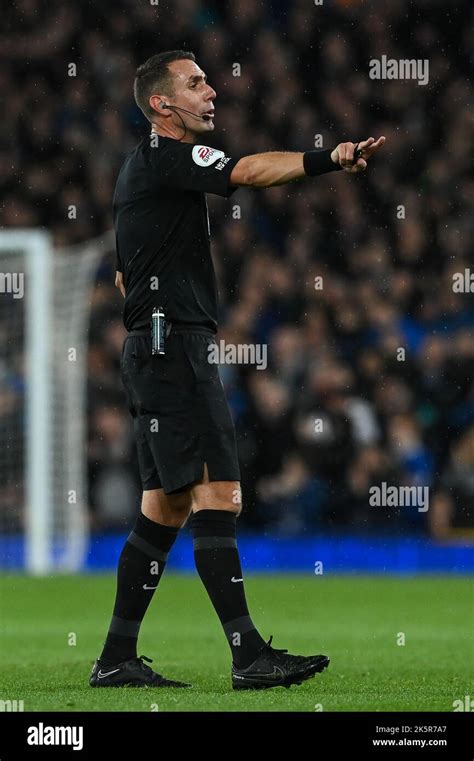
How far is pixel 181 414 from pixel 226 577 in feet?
2.01

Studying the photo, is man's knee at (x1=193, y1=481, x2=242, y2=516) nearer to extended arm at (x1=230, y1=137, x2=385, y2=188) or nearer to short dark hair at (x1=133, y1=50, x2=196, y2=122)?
extended arm at (x1=230, y1=137, x2=385, y2=188)

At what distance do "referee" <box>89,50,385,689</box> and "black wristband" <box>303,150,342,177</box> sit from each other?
0.32m

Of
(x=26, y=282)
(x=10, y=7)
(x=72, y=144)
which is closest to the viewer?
(x=26, y=282)

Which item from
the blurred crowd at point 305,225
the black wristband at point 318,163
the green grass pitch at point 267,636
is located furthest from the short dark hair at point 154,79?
the blurred crowd at point 305,225

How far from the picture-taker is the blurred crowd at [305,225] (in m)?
13.4

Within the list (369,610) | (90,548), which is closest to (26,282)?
(90,548)

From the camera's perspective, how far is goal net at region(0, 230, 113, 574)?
1269cm

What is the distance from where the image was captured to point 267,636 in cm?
807

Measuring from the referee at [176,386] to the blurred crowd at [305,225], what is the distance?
754cm

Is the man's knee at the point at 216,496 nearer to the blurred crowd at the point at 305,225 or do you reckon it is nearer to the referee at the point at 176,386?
the referee at the point at 176,386

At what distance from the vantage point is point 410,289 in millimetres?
14906

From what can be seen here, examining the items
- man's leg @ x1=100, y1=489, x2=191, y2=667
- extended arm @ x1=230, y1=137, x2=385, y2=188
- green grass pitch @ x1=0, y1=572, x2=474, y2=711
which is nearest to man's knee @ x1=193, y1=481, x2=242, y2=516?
man's leg @ x1=100, y1=489, x2=191, y2=667

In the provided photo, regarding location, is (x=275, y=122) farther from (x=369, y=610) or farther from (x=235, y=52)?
(x=369, y=610)
